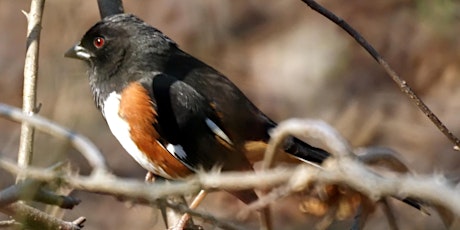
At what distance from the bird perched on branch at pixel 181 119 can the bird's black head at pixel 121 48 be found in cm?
3

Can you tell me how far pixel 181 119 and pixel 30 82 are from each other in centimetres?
68

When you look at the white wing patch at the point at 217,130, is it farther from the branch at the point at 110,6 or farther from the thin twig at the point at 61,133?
the thin twig at the point at 61,133

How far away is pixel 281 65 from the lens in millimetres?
8086

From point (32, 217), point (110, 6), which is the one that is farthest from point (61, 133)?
point (110, 6)

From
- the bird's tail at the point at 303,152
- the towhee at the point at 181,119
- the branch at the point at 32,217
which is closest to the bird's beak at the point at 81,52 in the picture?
the towhee at the point at 181,119

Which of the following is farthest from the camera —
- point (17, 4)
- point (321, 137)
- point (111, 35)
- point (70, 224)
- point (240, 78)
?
point (17, 4)

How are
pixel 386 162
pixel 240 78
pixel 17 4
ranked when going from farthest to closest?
1. pixel 17 4
2. pixel 240 78
3. pixel 386 162

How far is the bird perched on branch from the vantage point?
3469 mm

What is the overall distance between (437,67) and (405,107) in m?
0.46

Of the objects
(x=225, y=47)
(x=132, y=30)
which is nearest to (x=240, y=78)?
(x=225, y=47)

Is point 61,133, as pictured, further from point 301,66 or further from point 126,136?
point 301,66

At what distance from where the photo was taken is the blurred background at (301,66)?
6.61m

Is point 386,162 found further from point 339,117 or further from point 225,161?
point 339,117

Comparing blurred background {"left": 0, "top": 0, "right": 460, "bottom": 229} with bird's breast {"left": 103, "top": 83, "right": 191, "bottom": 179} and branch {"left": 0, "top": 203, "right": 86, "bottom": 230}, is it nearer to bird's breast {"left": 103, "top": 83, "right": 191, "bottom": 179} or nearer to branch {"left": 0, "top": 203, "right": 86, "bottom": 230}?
bird's breast {"left": 103, "top": 83, "right": 191, "bottom": 179}
